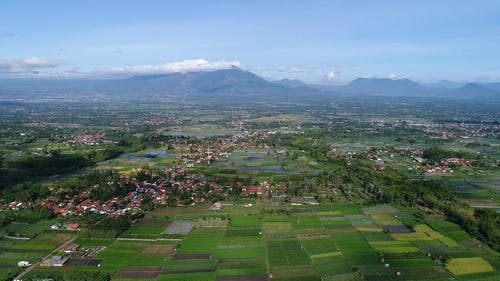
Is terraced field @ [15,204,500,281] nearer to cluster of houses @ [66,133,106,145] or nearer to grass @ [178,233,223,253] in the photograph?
grass @ [178,233,223,253]

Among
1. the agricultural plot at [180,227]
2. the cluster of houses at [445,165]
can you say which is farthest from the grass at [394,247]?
the cluster of houses at [445,165]

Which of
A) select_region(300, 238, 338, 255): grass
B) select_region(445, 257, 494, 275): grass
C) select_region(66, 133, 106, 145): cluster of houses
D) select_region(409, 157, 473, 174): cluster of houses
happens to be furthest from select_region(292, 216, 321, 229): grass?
select_region(66, 133, 106, 145): cluster of houses

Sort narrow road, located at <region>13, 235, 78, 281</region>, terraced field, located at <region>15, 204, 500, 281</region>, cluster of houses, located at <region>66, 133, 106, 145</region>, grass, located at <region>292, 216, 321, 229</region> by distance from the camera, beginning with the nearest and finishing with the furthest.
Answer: narrow road, located at <region>13, 235, 78, 281</region> → terraced field, located at <region>15, 204, 500, 281</region> → grass, located at <region>292, 216, 321, 229</region> → cluster of houses, located at <region>66, 133, 106, 145</region>

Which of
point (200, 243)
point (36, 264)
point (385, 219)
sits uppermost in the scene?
point (385, 219)

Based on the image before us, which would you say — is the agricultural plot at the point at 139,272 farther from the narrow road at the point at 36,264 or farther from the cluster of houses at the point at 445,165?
the cluster of houses at the point at 445,165

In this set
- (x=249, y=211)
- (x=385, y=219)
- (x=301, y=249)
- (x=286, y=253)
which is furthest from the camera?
(x=249, y=211)

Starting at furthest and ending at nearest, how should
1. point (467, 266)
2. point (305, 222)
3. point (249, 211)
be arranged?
point (249, 211) < point (305, 222) < point (467, 266)

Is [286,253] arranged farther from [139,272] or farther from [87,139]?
[87,139]

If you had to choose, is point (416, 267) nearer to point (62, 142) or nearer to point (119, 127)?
point (62, 142)

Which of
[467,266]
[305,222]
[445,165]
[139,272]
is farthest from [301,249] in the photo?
[445,165]

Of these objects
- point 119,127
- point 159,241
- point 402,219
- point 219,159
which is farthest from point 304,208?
point 119,127
